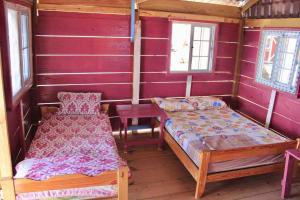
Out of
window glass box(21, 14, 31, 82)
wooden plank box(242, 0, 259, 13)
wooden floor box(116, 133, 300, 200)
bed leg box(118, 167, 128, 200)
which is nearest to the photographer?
bed leg box(118, 167, 128, 200)

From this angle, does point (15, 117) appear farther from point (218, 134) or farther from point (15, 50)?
point (218, 134)

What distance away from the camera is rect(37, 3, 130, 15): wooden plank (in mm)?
→ 3902

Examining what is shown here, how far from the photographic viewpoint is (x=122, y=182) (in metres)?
2.42

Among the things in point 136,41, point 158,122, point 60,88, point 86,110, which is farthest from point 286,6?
point 60,88

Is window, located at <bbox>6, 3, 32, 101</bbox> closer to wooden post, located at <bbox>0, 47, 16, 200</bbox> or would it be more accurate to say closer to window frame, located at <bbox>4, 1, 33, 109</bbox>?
window frame, located at <bbox>4, 1, 33, 109</bbox>

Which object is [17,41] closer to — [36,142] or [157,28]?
[36,142]

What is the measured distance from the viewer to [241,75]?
16.7 ft

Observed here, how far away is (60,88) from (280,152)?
3198mm

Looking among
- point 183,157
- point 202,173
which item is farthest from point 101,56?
point 202,173

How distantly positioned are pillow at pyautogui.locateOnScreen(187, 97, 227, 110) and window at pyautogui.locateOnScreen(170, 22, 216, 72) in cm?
54

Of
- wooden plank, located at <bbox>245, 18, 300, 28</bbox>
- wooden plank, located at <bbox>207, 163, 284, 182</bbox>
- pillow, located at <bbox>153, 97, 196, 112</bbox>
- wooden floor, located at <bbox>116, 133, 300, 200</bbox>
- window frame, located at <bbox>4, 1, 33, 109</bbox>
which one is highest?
wooden plank, located at <bbox>245, 18, 300, 28</bbox>

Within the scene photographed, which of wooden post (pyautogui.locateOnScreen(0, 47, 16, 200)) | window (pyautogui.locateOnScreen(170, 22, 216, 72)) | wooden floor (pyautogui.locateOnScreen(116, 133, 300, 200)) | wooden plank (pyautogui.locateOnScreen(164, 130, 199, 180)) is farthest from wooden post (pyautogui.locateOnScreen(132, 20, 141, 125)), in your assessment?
wooden post (pyautogui.locateOnScreen(0, 47, 16, 200))

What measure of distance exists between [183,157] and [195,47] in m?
2.15

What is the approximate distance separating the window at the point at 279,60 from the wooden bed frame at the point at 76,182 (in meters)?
2.82
